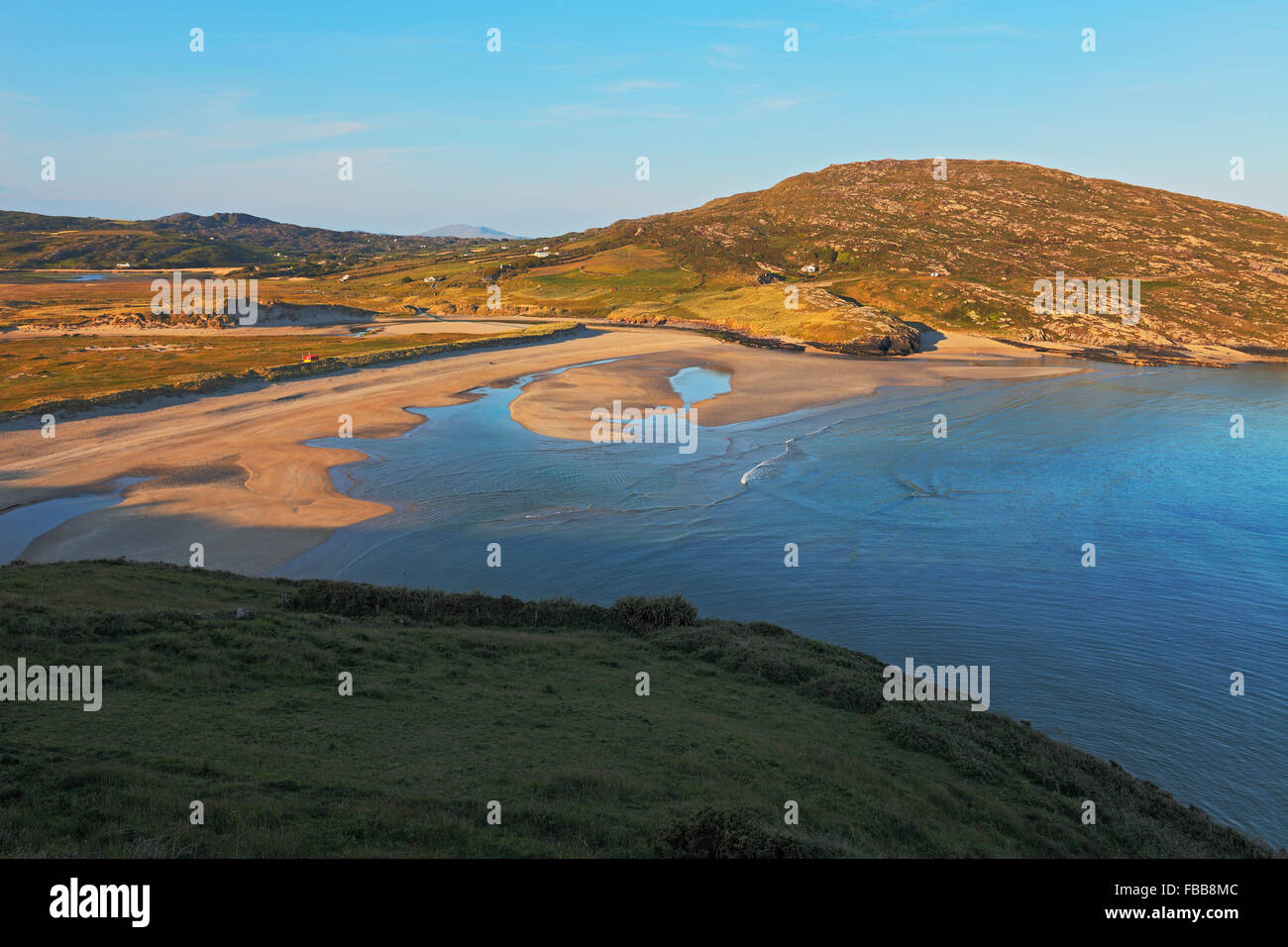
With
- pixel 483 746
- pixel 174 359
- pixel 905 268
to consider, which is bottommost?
pixel 483 746

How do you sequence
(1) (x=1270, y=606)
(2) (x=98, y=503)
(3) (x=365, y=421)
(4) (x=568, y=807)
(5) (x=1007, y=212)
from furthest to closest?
(5) (x=1007, y=212)
(3) (x=365, y=421)
(2) (x=98, y=503)
(1) (x=1270, y=606)
(4) (x=568, y=807)

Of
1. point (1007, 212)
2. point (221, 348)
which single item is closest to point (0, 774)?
point (221, 348)

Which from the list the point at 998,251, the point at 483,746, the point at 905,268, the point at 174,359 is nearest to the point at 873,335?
the point at 905,268

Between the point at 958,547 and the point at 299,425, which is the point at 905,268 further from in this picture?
the point at 299,425

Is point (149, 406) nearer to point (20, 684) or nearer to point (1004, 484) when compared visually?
point (20, 684)

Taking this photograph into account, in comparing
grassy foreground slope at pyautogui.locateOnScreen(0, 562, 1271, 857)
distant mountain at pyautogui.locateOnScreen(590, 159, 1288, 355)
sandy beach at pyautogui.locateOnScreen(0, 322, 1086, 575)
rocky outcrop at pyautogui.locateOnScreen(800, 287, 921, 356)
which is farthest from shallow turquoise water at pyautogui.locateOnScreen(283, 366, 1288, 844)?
distant mountain at pyautogui.locateOnScreen(590, 159, 1288, 355)

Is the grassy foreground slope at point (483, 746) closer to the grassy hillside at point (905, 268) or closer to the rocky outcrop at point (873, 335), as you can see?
the rocky outcrop at point (873, 335)

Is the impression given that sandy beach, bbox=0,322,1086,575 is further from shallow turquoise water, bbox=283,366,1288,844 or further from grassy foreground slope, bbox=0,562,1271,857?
grassy foreground slope, bbox=0,562,1271,857
